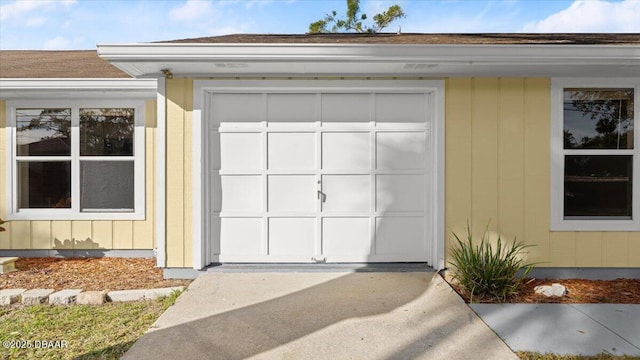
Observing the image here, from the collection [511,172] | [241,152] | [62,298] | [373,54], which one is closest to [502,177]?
[511,172]

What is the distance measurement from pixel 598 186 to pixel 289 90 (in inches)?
162

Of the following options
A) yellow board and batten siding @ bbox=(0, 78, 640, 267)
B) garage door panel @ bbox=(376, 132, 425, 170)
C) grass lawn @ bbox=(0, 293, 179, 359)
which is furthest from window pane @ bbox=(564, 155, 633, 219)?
grass lawn @ bbox=(0, 293, 179, 359)

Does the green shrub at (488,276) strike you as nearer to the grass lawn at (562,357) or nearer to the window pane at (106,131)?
the grass lawn at (562,357)

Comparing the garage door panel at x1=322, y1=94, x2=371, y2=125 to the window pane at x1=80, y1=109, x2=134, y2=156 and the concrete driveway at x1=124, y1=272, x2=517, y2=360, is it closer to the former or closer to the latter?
the concrete driveway at x1=124, y1=272, x2=517, y2=360

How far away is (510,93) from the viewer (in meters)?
4.59

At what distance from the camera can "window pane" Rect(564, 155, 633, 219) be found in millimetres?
4637

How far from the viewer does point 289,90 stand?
4652mm

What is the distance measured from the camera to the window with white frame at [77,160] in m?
5.57

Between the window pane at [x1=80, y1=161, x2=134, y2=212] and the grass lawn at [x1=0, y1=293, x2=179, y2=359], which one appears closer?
the grass lawn at [x1=0, y1=293, x2=179, y2=359]

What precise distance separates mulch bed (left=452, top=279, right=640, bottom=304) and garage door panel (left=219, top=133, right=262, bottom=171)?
287cm

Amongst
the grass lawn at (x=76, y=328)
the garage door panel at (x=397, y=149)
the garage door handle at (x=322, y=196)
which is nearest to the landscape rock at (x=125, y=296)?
the grass lawn at (x=76, y=328)

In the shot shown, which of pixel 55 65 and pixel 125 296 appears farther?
pixel 55 65

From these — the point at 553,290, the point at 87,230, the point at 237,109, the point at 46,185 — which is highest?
the point at 237,109

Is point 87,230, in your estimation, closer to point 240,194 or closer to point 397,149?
point 240,194
